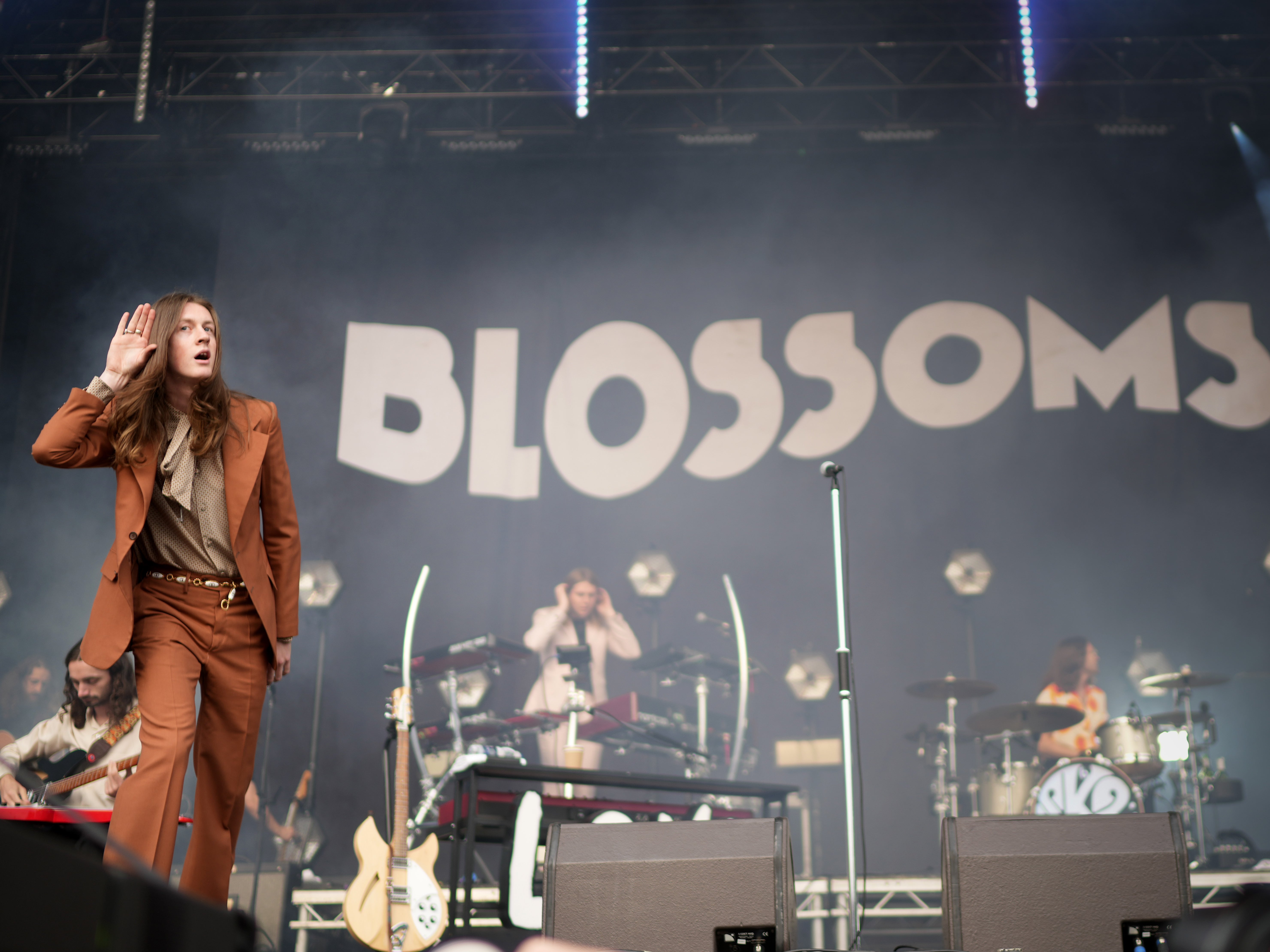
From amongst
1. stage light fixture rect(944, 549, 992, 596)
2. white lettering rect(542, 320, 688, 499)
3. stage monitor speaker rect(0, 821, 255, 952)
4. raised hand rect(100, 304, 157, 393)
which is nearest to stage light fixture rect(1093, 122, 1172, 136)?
stage light fixture rect(944, 549, 992, 596)

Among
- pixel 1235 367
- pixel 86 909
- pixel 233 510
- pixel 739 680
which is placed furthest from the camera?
pixel 1235 367

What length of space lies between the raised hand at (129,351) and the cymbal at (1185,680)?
5.13 meters

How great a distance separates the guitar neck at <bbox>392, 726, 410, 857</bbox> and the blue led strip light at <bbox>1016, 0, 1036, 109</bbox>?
16.6 feet

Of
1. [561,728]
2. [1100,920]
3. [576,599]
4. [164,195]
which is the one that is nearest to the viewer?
[1100,920]

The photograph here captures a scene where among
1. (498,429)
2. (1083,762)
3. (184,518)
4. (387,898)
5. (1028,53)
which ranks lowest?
(387,898)

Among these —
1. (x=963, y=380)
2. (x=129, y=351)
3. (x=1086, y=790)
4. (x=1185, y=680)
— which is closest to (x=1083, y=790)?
(x=1086, y=790)

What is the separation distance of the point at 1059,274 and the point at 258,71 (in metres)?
5.12

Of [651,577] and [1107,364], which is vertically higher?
[1107,364]

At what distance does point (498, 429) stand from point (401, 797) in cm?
299

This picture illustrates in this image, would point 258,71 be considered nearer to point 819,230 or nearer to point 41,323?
point 41,323

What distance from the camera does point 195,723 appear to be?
225 centimetres

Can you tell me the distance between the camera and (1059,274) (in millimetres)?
6703

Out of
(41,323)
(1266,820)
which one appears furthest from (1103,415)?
(41,323)

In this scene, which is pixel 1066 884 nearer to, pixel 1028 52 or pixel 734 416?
pixel 734 416
